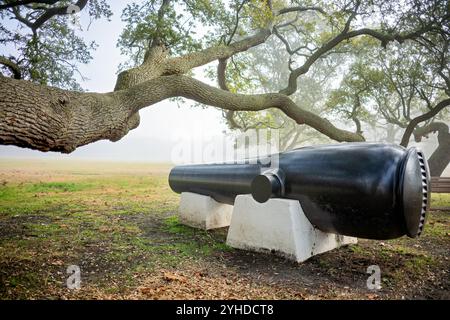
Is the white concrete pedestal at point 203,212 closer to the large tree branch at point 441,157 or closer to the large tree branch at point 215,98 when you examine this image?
the large tree branch at point 215,98

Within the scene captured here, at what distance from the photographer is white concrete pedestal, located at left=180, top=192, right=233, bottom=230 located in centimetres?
616

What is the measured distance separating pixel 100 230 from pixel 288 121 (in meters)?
20.9

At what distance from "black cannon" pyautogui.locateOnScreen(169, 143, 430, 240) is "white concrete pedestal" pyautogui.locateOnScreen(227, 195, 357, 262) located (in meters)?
0.16

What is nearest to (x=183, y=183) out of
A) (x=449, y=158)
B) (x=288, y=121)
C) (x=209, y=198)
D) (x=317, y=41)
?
(x=209, y=198)

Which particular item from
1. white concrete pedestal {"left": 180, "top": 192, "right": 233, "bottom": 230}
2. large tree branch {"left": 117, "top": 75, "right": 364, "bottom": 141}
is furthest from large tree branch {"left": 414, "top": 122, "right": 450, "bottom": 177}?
white concrete pedestal {"left": 180, "top": 192, "right": 233, "bottom": 230}

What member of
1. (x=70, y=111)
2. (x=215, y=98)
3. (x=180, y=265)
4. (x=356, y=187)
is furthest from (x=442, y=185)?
(x=70, y=111)

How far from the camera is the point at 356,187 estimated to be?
352 cm

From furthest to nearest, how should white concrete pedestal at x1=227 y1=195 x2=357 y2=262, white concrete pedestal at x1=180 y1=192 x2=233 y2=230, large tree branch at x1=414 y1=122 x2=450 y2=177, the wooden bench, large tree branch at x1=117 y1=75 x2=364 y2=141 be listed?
1. large tree branch at x1=414 y1=122 x2=450 y2=177
2. the wooden bench
3. white concrete pedestal at x1=180 y1=192 x2=233 y2=230
4. large tree branch at x1=117 y1=75 x2=364 y2=141
5. white concrete pedestal at x1=227 y1=195 x2=357 y2=262

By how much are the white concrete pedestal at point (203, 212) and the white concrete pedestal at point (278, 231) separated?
1.29 meters

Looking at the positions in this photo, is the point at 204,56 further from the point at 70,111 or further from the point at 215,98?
the point at 70,111

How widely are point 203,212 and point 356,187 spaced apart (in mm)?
3380

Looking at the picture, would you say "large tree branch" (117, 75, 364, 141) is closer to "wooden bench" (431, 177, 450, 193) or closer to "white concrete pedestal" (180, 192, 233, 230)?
"white concrete pedestal" (180, 192, 233, 230)

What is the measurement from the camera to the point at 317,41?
12352mm

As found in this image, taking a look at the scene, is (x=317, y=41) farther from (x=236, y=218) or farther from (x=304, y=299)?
(x=304, y=299)
